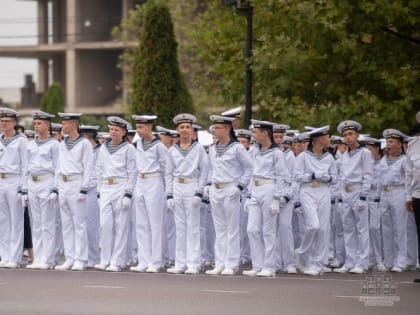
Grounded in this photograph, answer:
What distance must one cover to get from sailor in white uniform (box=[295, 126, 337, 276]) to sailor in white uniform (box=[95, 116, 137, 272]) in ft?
8.40

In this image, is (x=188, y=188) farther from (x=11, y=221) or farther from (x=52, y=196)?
(x=11, y=221)

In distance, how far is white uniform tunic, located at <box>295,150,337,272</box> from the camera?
20.8 metres

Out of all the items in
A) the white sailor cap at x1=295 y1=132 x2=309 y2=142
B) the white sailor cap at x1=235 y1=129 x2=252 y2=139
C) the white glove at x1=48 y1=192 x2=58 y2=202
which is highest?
the white sailor cap at x1=295 y1=132 x2=309 y2=142

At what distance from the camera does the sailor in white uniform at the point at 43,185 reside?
21.2 metres

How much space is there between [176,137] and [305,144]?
2254mm

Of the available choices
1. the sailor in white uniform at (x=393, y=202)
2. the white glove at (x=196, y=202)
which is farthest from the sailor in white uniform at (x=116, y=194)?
the sailor in white uniform at (x=393, y=202)

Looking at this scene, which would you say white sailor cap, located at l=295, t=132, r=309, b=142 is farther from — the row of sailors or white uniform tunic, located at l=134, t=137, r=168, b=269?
white uniform tunic, located at l=134, t=137, r=168, b=269

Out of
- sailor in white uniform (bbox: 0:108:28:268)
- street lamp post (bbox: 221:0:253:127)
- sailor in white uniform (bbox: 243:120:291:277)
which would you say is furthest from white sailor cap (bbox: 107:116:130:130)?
street lamp post (bbox: 221:0:253:127)

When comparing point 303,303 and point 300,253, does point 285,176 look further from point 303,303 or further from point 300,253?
point 303,303

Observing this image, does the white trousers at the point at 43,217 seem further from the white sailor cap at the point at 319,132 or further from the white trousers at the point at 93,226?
the white sailor cap at the point at 319,132

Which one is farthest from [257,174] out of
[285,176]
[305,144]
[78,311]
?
A: [78,311]

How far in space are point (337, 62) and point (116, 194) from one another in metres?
7.39

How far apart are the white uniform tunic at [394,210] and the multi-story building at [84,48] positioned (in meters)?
41.0

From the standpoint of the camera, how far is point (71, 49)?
64438 millimetres
